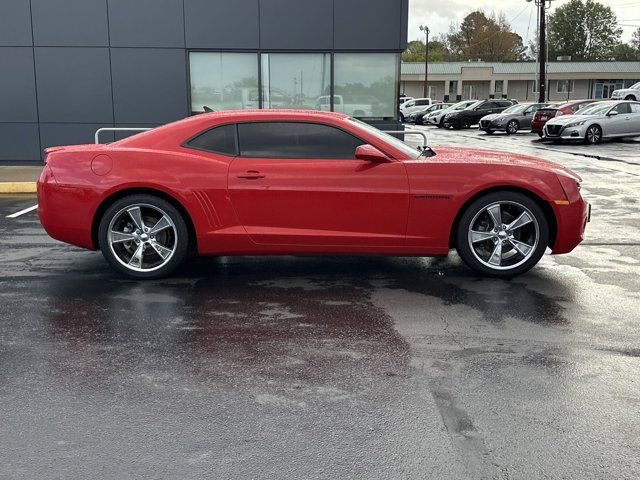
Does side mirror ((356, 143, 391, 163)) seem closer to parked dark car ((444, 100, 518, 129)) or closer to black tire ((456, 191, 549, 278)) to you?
black tire ((456, 191, 549, 278))

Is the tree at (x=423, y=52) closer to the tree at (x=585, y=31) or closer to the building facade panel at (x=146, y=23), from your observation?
the tree at (x=585, y=31)

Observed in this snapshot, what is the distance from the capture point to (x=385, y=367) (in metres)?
4.12

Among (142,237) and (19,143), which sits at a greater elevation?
(19,143)

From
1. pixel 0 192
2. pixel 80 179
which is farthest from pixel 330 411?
pixel 0 192

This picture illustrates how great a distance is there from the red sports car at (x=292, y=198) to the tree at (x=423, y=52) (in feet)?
368

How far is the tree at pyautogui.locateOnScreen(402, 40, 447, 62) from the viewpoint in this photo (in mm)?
116588

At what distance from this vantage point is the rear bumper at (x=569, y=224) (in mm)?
6027

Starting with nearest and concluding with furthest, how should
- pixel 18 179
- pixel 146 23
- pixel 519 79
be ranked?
pixel 18 179, pixel 146 23, pixel 519 79

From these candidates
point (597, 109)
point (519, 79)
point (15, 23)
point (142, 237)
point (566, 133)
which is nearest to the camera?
point (142, 237)

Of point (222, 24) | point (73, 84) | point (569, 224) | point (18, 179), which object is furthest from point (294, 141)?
point (73, 84)

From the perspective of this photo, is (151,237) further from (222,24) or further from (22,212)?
(222,24)

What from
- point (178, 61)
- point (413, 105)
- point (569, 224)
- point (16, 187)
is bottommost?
point (16, 187)

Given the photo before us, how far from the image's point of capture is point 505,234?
20.1 feet

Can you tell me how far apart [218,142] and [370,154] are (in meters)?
1.39
